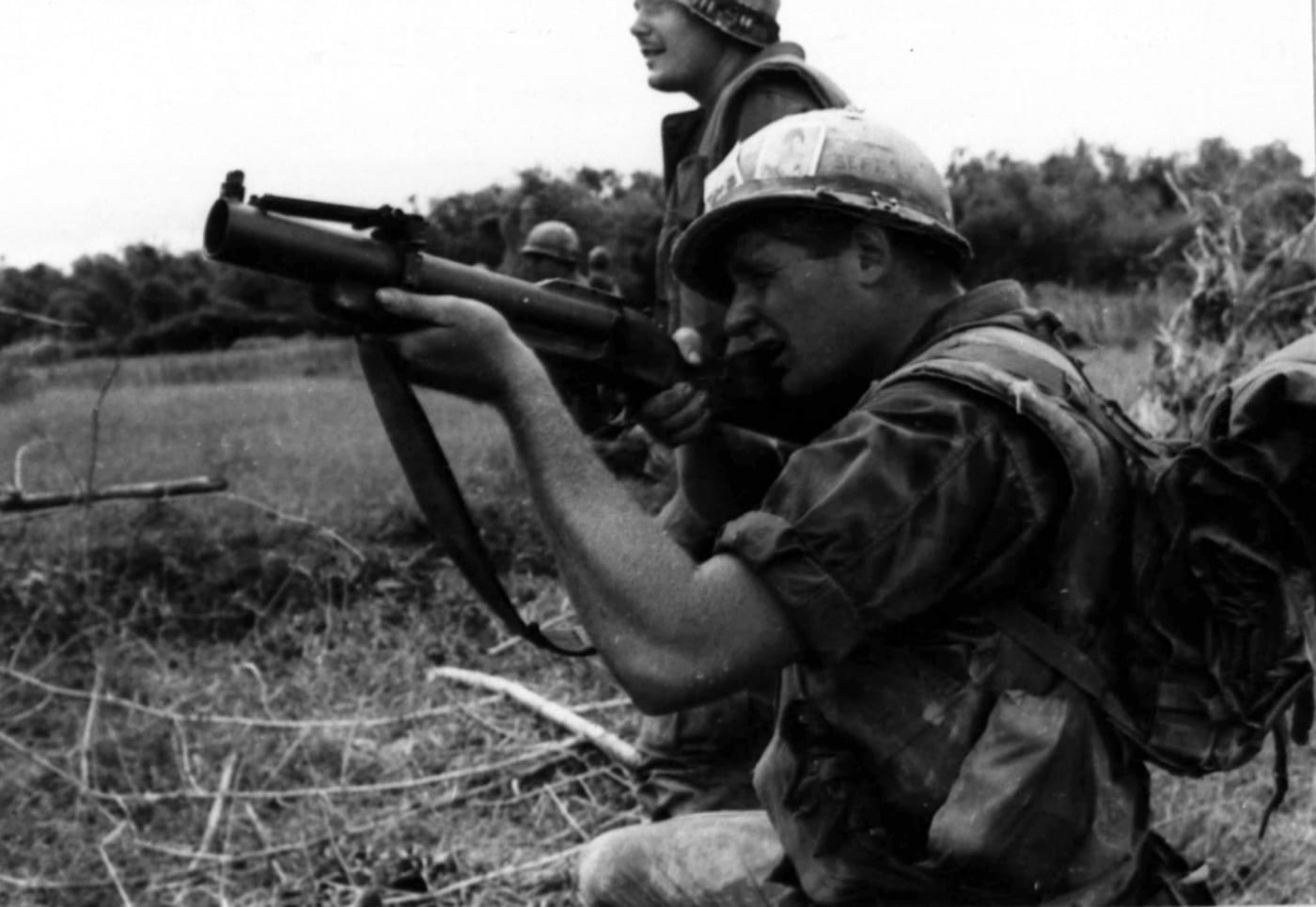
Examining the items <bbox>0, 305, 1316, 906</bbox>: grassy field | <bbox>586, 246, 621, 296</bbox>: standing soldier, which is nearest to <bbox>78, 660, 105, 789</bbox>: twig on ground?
<bbox>0, 305, 1316, 906</bbox>: grassy field

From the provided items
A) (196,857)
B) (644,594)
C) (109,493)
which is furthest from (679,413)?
(109,493)

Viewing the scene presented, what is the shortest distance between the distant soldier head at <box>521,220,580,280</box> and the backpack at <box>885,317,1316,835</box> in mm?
6455

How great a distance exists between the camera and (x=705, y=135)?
4.80 metres

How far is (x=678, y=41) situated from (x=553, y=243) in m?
4.27

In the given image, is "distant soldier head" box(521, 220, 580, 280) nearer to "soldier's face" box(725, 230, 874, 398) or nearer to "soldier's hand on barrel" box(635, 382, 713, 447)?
"soldier's hand on barrel" box(635, 382, 713, 447)

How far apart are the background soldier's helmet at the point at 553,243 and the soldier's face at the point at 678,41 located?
406 cm

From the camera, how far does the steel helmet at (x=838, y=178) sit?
9.12 ft

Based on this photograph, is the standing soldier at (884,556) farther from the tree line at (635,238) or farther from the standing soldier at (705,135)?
the tree line at (635,238)

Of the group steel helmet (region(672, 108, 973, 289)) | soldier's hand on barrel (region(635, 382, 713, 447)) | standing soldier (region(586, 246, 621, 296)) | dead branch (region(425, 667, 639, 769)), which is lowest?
dead branch (region(425, 667, 639, 769))

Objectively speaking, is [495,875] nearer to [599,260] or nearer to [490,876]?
[490,876]

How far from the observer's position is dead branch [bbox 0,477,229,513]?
28.1 ft

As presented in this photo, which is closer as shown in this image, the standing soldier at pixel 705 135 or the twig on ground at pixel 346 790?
the standing soldier at pixel 705 135

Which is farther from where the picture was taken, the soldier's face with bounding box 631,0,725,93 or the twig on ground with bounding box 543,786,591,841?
the twig on ground with bounding box 543,786,591,841

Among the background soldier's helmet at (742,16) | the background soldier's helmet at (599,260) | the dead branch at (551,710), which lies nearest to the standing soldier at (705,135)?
the background soldier's helmet at (742,16)
